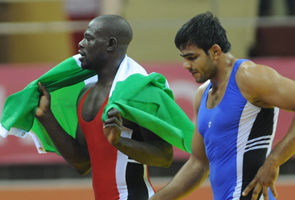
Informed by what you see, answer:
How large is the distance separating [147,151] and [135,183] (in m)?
0.23

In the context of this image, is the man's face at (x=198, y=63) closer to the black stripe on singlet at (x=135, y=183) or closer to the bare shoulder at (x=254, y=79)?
the bare shoulder at (x=254, y=79)

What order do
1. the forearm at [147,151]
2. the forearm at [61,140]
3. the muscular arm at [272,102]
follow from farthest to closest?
1. the forearm at [61,140]
2. the forearm at [147,151]
3. the muscular arm at [272,102]

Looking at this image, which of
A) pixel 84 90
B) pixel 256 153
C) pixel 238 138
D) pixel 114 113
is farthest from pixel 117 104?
pixel 256 153

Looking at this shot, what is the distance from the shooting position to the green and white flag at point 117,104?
2.78 m

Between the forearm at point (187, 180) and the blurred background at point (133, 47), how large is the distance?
3.81 m

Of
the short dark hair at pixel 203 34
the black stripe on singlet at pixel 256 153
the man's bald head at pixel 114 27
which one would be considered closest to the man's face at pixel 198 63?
the short dark hair at pixel 203 34

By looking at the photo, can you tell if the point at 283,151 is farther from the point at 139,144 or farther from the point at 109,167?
the point at 109,167

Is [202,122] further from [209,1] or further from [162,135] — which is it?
[209,1]

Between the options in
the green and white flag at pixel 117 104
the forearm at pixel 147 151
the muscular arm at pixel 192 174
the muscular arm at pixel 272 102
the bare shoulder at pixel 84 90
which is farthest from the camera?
the bare shoulder at pixel 84 90

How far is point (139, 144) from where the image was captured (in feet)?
8.95

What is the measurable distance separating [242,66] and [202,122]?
1.25 feet

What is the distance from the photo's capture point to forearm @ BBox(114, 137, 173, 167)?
2658mm

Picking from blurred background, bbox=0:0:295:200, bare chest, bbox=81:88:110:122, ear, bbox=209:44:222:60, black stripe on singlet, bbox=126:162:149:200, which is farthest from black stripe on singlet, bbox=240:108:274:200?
blurred background, bbox=0:0:295:200

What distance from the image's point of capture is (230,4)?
24.4 feet
